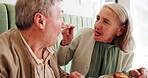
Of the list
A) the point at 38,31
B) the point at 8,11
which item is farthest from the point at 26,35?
the point at 8,11

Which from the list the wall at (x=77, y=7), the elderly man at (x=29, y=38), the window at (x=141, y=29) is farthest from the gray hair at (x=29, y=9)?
the window at (x=141, y=29)

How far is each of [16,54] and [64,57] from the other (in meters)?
0.54

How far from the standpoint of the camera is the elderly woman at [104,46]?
4.69ft

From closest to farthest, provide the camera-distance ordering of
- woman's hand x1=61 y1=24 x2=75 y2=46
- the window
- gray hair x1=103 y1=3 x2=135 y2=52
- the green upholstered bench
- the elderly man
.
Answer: the elderly man
the green upholstered bench
woman's hand x1=61 y1=24 x2=75 y2=46
gray hair x1=103 y1=3 x2=135 y2=52
the window

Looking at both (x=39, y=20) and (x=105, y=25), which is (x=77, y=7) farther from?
(x=39, y=20)

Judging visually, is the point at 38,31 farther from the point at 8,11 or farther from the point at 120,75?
the point at 120,75

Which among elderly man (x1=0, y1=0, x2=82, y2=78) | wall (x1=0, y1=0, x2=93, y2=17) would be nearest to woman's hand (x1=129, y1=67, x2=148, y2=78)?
elderly man (x1=0, y1=0, x2=82, y2=78)

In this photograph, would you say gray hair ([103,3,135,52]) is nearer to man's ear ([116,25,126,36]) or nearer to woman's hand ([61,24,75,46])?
man's ear ([116,25,126,36])

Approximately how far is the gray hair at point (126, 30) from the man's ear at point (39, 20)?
0.68 m

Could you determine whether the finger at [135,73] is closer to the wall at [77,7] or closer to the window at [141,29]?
the wall at [77,7]

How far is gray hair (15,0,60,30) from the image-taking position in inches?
35.9

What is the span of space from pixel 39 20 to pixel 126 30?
827 mm

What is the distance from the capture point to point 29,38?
0.98 meters

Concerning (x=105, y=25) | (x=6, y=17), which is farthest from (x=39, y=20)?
(x=105, y=25)
